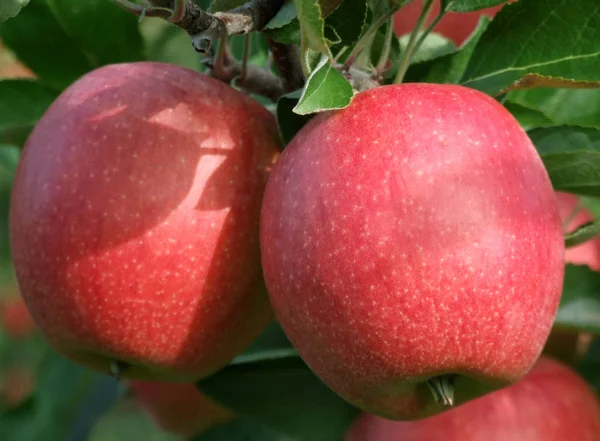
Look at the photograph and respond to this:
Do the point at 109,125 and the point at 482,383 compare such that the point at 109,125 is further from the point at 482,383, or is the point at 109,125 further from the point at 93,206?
the point at 482,383

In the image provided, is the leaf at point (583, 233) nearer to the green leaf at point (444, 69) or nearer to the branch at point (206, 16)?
the green leaf at point (444, 69)

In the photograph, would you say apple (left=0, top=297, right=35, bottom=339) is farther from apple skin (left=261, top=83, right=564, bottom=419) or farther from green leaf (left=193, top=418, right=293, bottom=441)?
apple skin (left=261, top=83, right=564, bottom=419)

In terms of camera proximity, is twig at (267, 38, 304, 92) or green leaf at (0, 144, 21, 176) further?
green leaf at (0, 144, 21, 176)

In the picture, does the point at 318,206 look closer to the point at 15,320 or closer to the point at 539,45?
the point at 539,45

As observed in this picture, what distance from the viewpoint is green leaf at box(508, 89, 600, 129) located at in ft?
3.44

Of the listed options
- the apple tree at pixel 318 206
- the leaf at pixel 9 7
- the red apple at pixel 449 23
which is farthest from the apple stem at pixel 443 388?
the red apple at pixel 449 23

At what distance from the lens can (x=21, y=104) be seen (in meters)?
0.98

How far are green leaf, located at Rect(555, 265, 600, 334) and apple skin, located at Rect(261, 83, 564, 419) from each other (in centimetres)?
27

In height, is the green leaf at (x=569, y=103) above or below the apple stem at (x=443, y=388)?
above

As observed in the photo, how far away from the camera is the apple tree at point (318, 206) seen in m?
0.65

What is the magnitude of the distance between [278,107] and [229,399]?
0.39 m

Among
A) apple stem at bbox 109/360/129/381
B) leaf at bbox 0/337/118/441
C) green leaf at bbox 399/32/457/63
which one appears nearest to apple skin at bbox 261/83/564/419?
apple stem at bbox 109/360/129/381

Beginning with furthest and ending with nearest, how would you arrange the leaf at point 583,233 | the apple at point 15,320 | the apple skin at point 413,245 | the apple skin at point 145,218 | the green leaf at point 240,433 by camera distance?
the apple at point 15,320
the green leaf at point 240,433
the leaf at point 583,233
the apple skin at point 145,218
the apple skin at point 413,245

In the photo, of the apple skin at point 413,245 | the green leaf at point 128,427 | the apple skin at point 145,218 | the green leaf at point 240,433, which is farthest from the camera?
the green leaf at point 128,427
